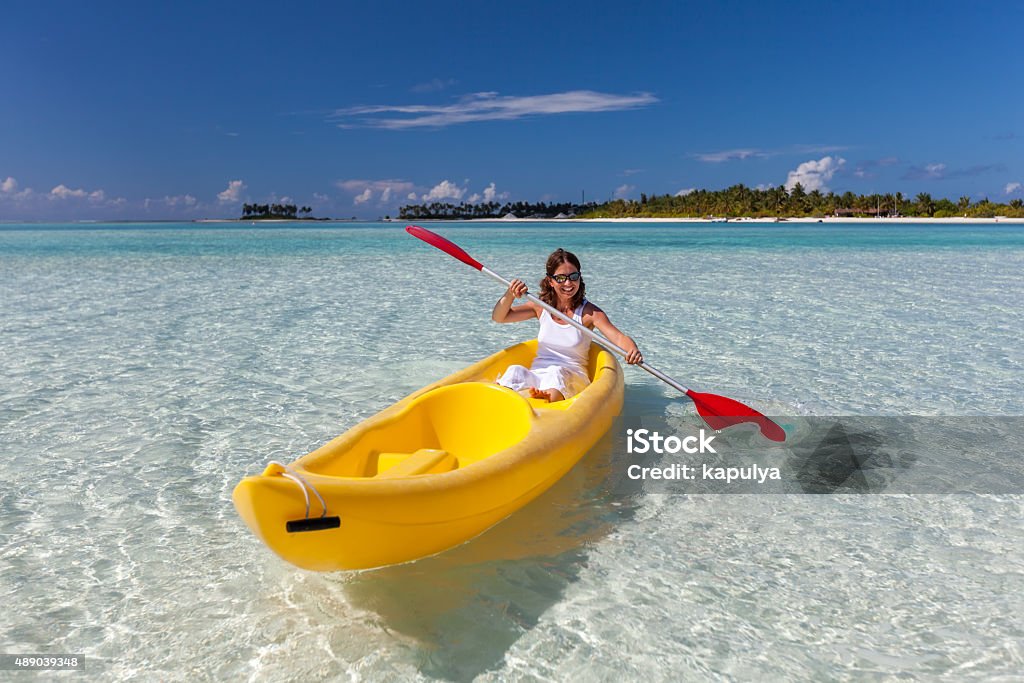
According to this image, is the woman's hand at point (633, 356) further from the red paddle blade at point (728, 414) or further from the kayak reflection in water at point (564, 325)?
the red paddle blade at point (728, 414)

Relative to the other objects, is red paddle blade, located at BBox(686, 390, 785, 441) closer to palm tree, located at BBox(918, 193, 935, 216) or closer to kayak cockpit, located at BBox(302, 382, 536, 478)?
kayak cockpit, located at BBox(302, 382, 536, 478)

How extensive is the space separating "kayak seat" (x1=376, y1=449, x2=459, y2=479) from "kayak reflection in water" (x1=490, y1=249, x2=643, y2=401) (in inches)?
43.7

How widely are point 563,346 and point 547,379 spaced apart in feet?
1.31

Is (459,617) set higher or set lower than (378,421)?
lower

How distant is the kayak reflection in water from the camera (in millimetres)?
4191

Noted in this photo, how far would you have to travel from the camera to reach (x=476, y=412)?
3443 mm

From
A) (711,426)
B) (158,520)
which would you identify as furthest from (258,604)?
(711,426)

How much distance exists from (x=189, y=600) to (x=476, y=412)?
147 centimetres

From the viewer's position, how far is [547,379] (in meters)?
4.05

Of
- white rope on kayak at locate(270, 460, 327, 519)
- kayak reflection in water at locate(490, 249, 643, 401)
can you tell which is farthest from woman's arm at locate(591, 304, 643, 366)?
white rope on kayak at locate(270, 460, 327, 519)

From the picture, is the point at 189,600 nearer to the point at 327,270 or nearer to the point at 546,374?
the point at 546,374

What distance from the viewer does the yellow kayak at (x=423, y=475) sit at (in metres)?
2.06

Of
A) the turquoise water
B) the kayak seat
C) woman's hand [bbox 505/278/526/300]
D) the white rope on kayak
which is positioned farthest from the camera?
woman's hand [bbox 505/278/526/300]

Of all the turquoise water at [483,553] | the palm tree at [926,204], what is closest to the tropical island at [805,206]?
the palm tree at [926,204]
